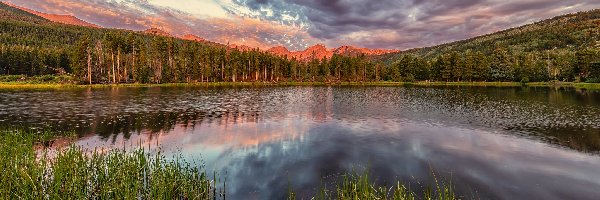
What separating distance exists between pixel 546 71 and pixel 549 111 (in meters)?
123

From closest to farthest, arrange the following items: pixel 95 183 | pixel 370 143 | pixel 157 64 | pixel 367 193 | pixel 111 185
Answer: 1. pixel 367 193
2. pixel 111 185
3. pixel 95 183
4. pixel 370 143
5. pixel 157 64

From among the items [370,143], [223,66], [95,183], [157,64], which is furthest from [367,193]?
[223,66]

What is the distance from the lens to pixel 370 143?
26031mm

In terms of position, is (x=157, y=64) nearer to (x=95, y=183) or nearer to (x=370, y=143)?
(x=370, y=143)

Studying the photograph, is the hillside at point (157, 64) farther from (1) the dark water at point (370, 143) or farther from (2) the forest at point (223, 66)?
(1) the dark water at point (370, 143)

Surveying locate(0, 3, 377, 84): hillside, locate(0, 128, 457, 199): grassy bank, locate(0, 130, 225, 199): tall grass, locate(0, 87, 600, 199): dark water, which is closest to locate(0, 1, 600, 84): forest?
locate(0, 3, 377, 84): hillside

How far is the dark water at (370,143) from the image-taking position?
1688 centimetres

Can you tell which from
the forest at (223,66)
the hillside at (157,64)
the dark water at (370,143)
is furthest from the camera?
the forest at (223,66)

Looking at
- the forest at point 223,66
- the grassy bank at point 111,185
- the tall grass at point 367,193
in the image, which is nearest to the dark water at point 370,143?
the tall grass at point 367,193

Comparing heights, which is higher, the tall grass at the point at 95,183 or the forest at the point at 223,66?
the forest at the point at 223,66

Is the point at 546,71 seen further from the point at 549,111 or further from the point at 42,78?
the point at 42,78

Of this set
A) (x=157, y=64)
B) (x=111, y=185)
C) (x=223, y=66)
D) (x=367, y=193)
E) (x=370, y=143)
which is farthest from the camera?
(x=223, y=66)

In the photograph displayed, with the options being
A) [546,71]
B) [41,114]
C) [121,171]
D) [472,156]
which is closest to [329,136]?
[472,156]

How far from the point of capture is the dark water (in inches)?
664
